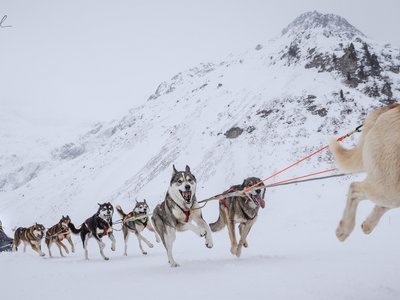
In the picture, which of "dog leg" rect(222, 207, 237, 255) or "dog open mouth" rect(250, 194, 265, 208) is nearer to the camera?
"dog open mouth" rect(250, 194, 265, 208)

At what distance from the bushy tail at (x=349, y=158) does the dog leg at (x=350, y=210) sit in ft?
0.53

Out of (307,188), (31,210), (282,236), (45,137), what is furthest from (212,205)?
(45,137)

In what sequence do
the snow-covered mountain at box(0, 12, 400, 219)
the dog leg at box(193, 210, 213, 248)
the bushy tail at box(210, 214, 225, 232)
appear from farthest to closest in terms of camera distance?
1. the snow-covered mountain at box(0, 12, 400, 219)
2. the bushy tail at box(210, 214, 225, 232)
3. the dog leg at box(193, 210, 213, 248)

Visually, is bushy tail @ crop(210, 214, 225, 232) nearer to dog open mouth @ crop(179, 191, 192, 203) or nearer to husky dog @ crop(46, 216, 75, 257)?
dog open mouth @ crop(179, 191, 192, 203)

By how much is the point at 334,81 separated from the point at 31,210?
2944 cm

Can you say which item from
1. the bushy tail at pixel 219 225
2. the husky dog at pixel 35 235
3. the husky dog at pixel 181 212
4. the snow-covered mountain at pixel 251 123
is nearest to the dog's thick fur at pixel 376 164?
the husky dog at pixel 181 212

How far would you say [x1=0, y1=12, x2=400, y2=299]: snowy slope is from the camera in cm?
397

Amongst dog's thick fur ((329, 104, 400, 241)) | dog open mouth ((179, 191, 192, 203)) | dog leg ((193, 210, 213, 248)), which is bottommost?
dog leg ((193, 210, 213, 248))

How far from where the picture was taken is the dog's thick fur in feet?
7.82

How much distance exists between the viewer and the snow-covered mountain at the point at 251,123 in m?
17.8

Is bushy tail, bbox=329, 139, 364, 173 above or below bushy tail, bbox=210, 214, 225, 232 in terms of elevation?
above

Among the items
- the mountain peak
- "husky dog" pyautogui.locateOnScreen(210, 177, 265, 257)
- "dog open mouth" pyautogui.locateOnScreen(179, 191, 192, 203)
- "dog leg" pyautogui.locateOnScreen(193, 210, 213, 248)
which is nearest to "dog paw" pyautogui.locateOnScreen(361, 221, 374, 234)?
"husky dog" pyautogui.locateOnScreen(210, 177, 265, 257)

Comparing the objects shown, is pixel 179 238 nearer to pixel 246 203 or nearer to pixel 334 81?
pixel 246 203

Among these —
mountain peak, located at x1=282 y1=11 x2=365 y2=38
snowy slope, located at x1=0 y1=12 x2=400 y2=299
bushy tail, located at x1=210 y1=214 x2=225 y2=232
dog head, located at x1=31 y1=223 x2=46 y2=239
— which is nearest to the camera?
snowy slope, located at x1=0 y1=12 x2=400 y2=299
